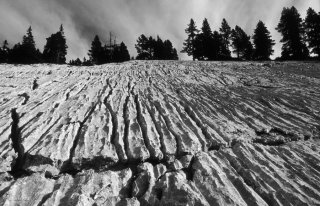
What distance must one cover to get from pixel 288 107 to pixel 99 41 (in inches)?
2032

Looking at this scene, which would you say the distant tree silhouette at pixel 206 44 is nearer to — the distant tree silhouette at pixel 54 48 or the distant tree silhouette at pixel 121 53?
the distant tree silhouette at pixel 121 53

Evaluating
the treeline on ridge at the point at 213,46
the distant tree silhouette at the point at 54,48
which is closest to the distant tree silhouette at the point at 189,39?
the treeline on ridge at the point at 213,46

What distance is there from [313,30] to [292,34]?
2700mm

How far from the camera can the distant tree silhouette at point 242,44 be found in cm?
4572

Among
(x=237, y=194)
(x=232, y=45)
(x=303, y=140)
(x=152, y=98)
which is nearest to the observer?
(x=237, y=194)

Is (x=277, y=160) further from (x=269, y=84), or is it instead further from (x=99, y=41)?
(x=99, y=41)

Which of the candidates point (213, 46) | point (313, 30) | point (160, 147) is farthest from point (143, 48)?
point (160, 147)

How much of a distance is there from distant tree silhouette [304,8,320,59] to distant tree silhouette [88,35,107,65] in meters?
35.6

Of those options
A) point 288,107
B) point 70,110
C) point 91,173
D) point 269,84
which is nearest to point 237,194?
point 91,173

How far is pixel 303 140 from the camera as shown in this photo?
726 centimetres

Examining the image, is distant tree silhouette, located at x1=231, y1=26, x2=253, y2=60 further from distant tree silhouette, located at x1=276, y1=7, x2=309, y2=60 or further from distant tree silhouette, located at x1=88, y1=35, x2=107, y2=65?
distant tree silhouette, located at x1=88, y1=35, x2=107, y2=65

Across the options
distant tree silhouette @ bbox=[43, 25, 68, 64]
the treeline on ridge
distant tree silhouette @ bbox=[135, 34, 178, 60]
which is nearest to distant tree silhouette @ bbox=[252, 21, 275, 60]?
the treeline on ridge

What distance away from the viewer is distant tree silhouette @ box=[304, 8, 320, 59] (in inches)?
1473

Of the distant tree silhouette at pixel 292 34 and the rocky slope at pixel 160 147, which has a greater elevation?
the distant tree silhouette at pixel 292 34
